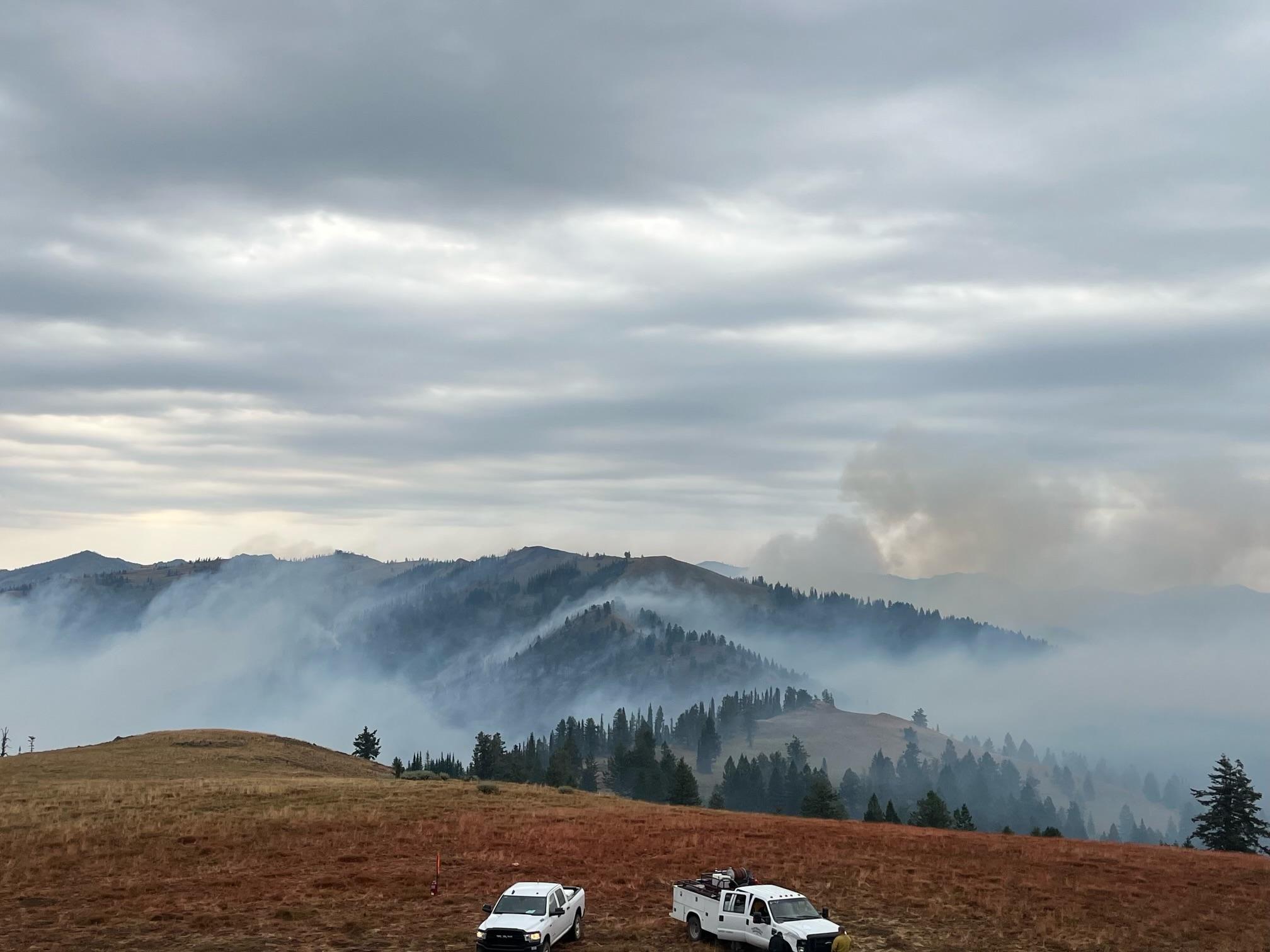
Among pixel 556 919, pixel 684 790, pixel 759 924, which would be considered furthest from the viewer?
pixel 684 790

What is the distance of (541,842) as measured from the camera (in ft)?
172

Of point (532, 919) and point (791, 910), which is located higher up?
point (791, 910)

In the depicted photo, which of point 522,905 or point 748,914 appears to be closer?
point 522,905

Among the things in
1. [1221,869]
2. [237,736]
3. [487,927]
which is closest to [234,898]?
[487,927]

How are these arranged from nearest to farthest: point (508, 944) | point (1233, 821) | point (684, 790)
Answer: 1. point (508, 944)
2. point (1233, 821)
3. point (684, 790)

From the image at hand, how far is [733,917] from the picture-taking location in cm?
3322

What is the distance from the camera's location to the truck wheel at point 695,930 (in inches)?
1358

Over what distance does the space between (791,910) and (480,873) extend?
686 inches

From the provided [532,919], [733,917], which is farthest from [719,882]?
[532,919]

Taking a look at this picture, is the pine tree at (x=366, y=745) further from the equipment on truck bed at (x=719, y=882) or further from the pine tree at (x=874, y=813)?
the equipment on truck bed at (x=719, y=882)

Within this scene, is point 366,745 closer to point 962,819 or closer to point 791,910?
point 962,819

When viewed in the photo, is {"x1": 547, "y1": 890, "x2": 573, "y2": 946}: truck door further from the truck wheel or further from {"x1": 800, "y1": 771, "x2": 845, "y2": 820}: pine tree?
{"x1": 800, "y1": 771, "x2": 845, "y2": 820}: pine tree

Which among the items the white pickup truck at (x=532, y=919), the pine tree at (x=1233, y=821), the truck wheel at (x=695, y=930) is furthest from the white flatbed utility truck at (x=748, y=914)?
the pine tree at (x=1233, y=821)

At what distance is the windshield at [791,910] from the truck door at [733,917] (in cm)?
115
